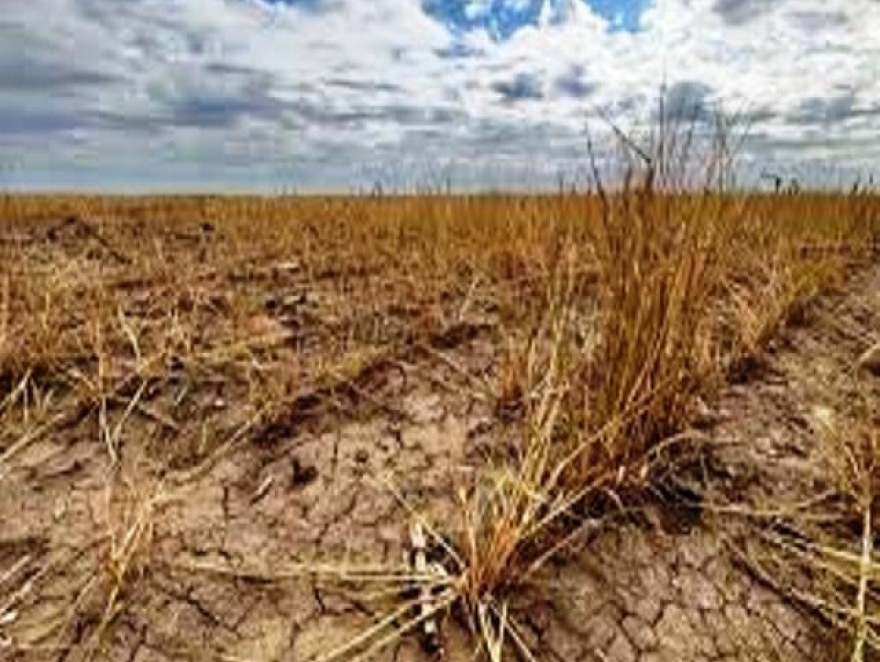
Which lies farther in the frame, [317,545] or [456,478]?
[456,478]

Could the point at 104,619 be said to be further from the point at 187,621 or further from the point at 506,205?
the point at 506,205

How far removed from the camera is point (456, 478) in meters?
2.70

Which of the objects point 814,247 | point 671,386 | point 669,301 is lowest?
point 814,247

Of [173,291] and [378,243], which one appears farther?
[378,243]

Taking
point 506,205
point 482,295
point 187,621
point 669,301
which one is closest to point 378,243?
point 506,205

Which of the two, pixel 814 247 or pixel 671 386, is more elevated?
pixel 671 386

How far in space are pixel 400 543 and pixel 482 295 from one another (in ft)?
6.93

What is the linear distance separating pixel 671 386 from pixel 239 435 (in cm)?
117

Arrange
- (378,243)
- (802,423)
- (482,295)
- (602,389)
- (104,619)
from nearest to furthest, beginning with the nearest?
(104,619) < (602,389) < (802,423) < (482,295) < (378,243)

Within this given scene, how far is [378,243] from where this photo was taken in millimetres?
6223

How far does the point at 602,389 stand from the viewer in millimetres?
2562

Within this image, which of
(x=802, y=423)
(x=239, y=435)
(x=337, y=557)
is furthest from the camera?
(x=802, y=423)

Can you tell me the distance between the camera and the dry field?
7.25 feet

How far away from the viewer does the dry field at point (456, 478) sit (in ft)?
7.25
